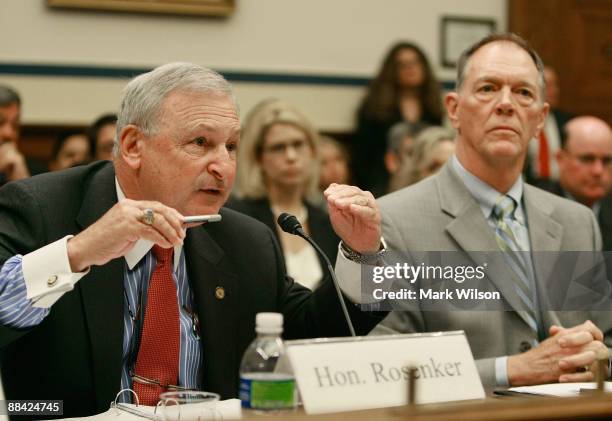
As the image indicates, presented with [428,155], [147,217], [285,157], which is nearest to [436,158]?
[428,155]

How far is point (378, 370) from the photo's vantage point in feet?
5.99

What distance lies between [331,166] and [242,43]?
3.92 ft

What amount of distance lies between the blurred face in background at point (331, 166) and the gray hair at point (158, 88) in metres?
3.85

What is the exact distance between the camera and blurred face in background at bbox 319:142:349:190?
20.7ft

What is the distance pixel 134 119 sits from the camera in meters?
2.43

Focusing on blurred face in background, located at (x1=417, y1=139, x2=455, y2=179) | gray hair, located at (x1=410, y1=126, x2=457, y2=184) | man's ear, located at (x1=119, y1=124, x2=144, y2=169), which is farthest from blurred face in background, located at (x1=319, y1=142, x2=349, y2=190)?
man's ear, located at (x1=119, y1=124, x2=144, y2=169)

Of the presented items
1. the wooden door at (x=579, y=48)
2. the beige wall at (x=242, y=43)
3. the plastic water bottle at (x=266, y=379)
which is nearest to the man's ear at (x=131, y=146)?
the plastic water bottle at (x=266, y=379)

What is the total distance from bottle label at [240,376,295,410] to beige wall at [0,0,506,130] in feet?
16.3

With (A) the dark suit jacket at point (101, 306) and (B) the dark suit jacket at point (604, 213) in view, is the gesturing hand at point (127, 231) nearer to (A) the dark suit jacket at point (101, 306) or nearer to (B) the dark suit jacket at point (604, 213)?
(A) the dark suit jacket at point (101, 306)

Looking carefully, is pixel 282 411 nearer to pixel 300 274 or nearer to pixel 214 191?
pixel 214 191

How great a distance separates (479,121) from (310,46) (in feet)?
13.3

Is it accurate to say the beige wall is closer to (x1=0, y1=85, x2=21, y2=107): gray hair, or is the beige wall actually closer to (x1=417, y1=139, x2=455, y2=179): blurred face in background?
(x1=0, y1=85, x2=21, y2=107): gray hair

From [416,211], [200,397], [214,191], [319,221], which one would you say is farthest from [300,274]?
[200,397]

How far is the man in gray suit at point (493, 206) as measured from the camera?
9.43 ft
